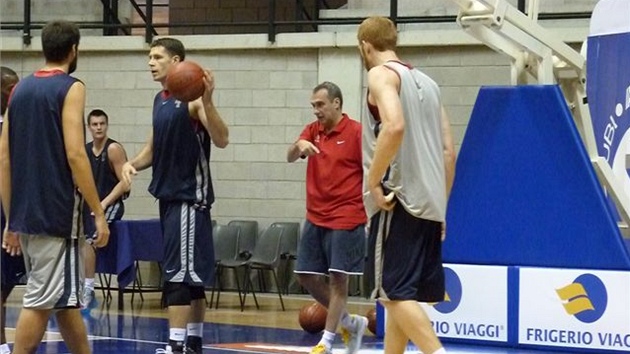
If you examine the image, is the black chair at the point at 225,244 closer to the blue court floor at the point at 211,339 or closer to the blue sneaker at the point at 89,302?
the blue sneaker at the point at 89,302

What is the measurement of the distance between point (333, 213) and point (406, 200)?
230 centimetres

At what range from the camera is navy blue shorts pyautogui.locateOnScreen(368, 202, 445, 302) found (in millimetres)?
5734

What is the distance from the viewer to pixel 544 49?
836 cm

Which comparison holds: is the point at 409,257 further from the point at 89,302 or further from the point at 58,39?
the point at 89,302

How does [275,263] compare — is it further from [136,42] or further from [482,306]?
[482,306]

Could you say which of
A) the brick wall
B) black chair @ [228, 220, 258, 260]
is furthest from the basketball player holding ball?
the brick wall

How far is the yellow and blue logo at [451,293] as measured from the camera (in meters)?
8.51

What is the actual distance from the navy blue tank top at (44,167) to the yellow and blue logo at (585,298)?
3.66 meters

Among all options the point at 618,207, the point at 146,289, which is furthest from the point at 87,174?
the point at 146,289

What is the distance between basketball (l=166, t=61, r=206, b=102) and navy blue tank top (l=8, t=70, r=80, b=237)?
121cm

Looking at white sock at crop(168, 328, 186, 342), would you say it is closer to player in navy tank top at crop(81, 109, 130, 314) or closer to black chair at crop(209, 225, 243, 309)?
player in navy tank top at crop(81, 109, 130, 314)

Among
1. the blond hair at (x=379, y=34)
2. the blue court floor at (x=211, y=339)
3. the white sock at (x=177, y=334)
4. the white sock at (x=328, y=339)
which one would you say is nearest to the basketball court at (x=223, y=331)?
the blue court floor at (x=211, y=339)

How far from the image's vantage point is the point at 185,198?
7.07 m

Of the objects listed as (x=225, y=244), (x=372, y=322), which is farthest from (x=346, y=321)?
(x=225, y=244)
